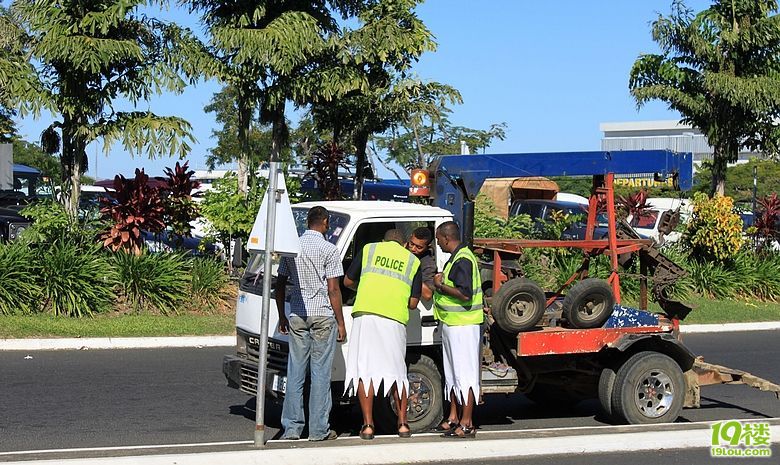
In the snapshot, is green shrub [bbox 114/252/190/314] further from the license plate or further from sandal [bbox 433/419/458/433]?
sandal [bbox 433/419/458/433]

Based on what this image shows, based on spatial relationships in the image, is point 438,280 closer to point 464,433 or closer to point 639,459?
point 464,433

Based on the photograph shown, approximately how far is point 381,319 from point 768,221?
18.2 m

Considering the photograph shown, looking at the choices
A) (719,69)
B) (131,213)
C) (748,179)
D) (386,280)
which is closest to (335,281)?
(386,280)

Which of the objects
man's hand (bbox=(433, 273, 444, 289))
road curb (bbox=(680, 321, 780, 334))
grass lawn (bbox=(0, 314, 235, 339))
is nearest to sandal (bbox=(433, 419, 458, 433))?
man's hand (bbox=(433, 273, 444, 289))

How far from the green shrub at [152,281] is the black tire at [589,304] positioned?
349 inches

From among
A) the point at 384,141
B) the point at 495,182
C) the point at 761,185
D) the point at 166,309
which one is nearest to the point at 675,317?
the point at 166,309

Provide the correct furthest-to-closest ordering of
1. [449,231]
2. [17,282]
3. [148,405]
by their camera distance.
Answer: [17,282], [148,405], [449,231]

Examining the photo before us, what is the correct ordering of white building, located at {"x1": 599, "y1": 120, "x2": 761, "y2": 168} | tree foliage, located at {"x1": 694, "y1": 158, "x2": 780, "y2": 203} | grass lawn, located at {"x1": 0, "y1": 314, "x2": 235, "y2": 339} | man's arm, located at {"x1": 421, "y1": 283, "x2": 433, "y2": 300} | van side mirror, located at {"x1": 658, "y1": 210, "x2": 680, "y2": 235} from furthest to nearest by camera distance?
white building, located at {"x1": 599, "y1": 120, "x2": 761, "y2": 168}, tree foliage, located at {"x1": 694, "y1": 158, "x2": 780, "y2": 203}, grass lawn, located at {"x1": 0, "y1": 314, "x2": 235, "y2": 339}, van side mirror, located at {"x1": 658, "y1": 210, "x2": 680, "y2": 235}, man's arm, located at {"x1": 421, "y1": 283, "x2": 433, "y2": 300}

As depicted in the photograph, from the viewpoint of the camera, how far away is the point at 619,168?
34.1ft

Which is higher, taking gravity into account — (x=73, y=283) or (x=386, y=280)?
(x=386, y=280)

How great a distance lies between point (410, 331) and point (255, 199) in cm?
966

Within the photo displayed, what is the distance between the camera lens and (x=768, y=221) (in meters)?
24.1

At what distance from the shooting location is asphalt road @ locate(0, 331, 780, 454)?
29.7ft

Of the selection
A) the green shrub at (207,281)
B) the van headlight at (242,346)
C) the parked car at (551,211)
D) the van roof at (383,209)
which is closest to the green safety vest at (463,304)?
the van roof at (383,209)
